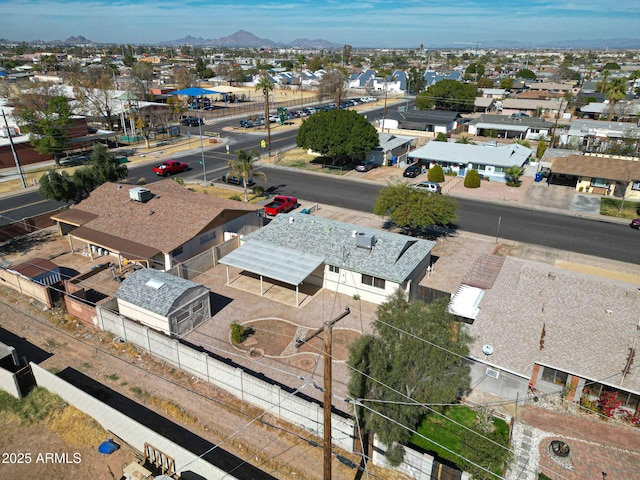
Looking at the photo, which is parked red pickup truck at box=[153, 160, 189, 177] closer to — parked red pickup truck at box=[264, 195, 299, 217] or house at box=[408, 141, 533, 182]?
parked red pickup truck at box=[264, 195, 299, 217]

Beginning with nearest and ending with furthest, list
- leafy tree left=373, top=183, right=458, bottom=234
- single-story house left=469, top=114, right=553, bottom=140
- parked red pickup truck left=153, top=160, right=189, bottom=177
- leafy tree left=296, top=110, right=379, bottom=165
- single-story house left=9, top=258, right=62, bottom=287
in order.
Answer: single-story house left=9, top=258, right=62, bottom=287 < leafy tree left=373, top=183, right=458, bottom=234 < leafy tree left=296, top=110, right=379, bottom=165 < parked red pickup truck left=153, top=160, right=189, bottom=177 < single-story house left=469, top=114, right=553, bottom=140

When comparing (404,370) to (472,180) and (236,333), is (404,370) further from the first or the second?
(472,180)

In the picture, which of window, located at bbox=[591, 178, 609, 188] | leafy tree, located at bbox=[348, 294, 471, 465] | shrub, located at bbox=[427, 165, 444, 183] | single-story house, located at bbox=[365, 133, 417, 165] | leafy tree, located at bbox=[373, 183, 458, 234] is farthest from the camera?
single-story house, located at bbox=[365, 133, 417, 165]

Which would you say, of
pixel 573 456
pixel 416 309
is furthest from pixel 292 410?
pixel 573 456

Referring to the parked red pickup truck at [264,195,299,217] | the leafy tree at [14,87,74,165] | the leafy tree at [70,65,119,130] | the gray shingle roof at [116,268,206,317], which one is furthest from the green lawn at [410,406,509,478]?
the leafy tree at [70,65,119,130]

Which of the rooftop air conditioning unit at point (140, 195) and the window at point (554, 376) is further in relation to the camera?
the rooftop air conditioning unit at point (140, 195)

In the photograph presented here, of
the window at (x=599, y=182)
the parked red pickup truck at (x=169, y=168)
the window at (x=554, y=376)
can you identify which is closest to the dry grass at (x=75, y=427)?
the window at (x=554, y=376)

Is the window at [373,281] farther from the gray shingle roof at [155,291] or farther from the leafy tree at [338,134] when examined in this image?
the leafy tree at [338,134]
